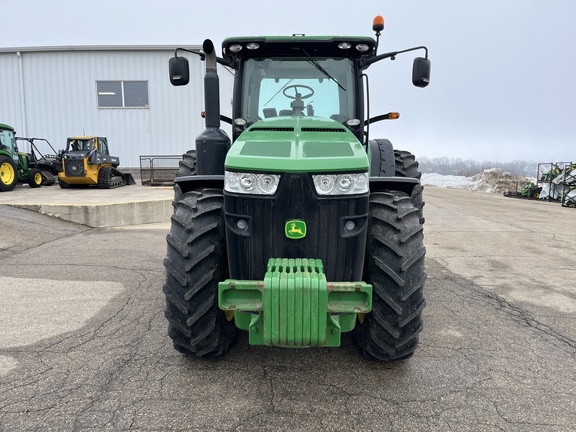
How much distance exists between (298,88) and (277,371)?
8.27 feet

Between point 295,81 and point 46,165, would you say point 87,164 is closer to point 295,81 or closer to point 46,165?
point 46,165

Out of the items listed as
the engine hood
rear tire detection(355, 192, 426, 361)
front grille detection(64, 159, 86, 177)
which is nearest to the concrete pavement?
front grille detection(64, 159, 86, 177)

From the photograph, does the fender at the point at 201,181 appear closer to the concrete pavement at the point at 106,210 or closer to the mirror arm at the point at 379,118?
A: the mirror arm at the point at 379,118

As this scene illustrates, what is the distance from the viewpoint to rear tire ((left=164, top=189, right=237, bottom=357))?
8.99 feet

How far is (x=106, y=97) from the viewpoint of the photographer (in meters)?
18.2

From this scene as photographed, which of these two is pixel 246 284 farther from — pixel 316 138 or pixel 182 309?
pixel 316 138

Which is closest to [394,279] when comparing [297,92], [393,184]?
[393,184]

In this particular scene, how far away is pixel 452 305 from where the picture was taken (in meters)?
4.50

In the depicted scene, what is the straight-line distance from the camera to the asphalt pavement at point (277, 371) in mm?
2438

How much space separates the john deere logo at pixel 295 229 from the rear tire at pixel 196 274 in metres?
0.52

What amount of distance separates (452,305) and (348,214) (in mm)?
2538

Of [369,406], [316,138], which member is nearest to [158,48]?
[316,138]

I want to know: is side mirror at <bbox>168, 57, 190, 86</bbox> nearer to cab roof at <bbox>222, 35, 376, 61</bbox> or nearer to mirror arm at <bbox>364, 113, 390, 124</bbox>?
cab roof at <bbox>222, 35, 376, 61</bbox>

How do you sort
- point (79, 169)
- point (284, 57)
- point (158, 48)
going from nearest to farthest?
point (284, 57) < point (79, 169) < point (158, 48)
